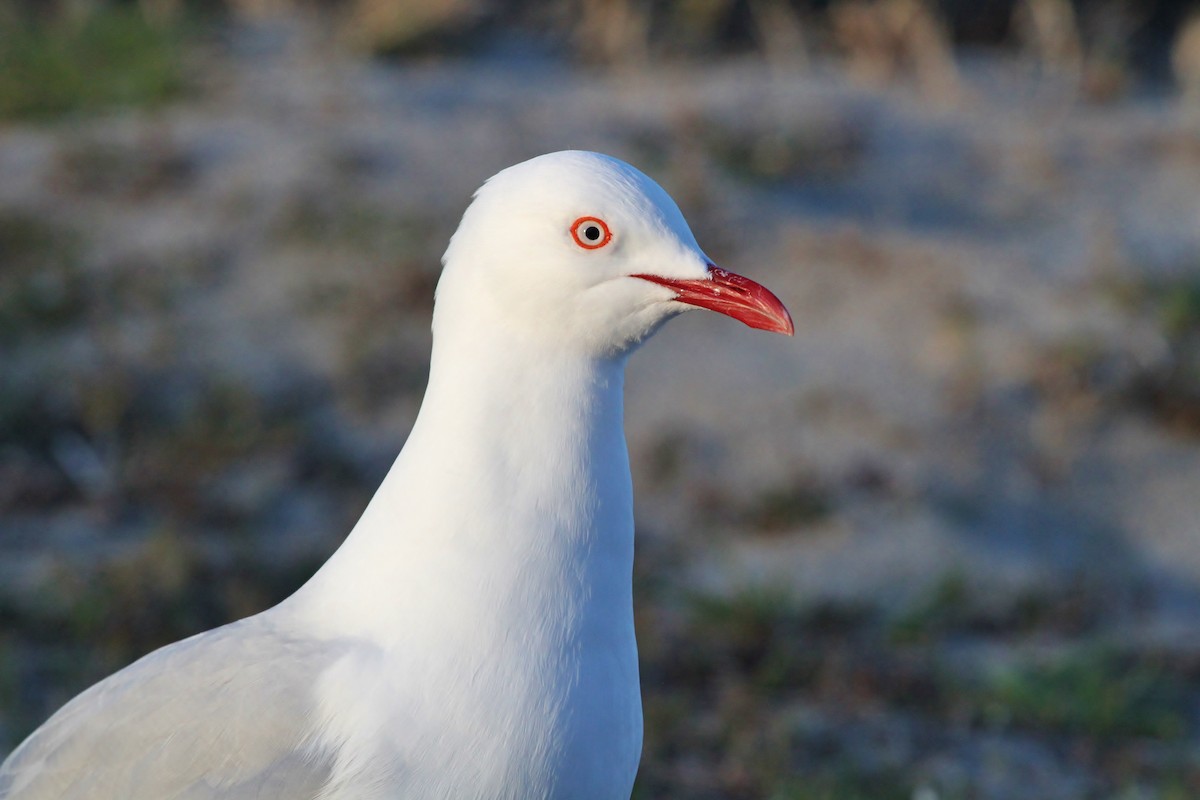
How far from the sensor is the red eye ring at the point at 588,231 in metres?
2.32

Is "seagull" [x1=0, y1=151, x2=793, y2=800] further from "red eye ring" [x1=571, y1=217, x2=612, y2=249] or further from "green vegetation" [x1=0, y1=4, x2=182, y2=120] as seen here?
"green vegetation" [x1=0, y1=4, x2=182, y2=120]

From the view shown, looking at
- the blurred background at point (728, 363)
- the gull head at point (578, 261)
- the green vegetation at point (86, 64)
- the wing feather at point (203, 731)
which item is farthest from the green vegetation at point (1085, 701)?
the green vegetation at point (86, 64)

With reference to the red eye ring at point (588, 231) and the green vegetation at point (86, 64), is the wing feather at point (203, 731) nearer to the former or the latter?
the red eye ring at point (588, 231)

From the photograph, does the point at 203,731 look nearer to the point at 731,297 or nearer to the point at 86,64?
the point at 731,297

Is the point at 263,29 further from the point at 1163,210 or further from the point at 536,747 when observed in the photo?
the point at 536,747

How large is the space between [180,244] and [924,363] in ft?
10.1

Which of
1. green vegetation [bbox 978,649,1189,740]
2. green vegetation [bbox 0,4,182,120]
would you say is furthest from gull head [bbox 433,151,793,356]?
green vegetation [bbox 0,4,182,120]

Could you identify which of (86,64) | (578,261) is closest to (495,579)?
(578,261)

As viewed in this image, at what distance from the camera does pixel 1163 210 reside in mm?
7043

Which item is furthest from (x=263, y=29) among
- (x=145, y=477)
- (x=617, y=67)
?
(x=145, y=477)

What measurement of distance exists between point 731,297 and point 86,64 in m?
5.89

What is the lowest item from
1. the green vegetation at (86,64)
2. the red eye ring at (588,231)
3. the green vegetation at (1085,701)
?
the green vegetation at (1085,701)

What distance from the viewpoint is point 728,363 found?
620 cm

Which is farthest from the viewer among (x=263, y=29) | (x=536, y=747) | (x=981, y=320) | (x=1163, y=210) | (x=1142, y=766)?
(x=263, y=29)
